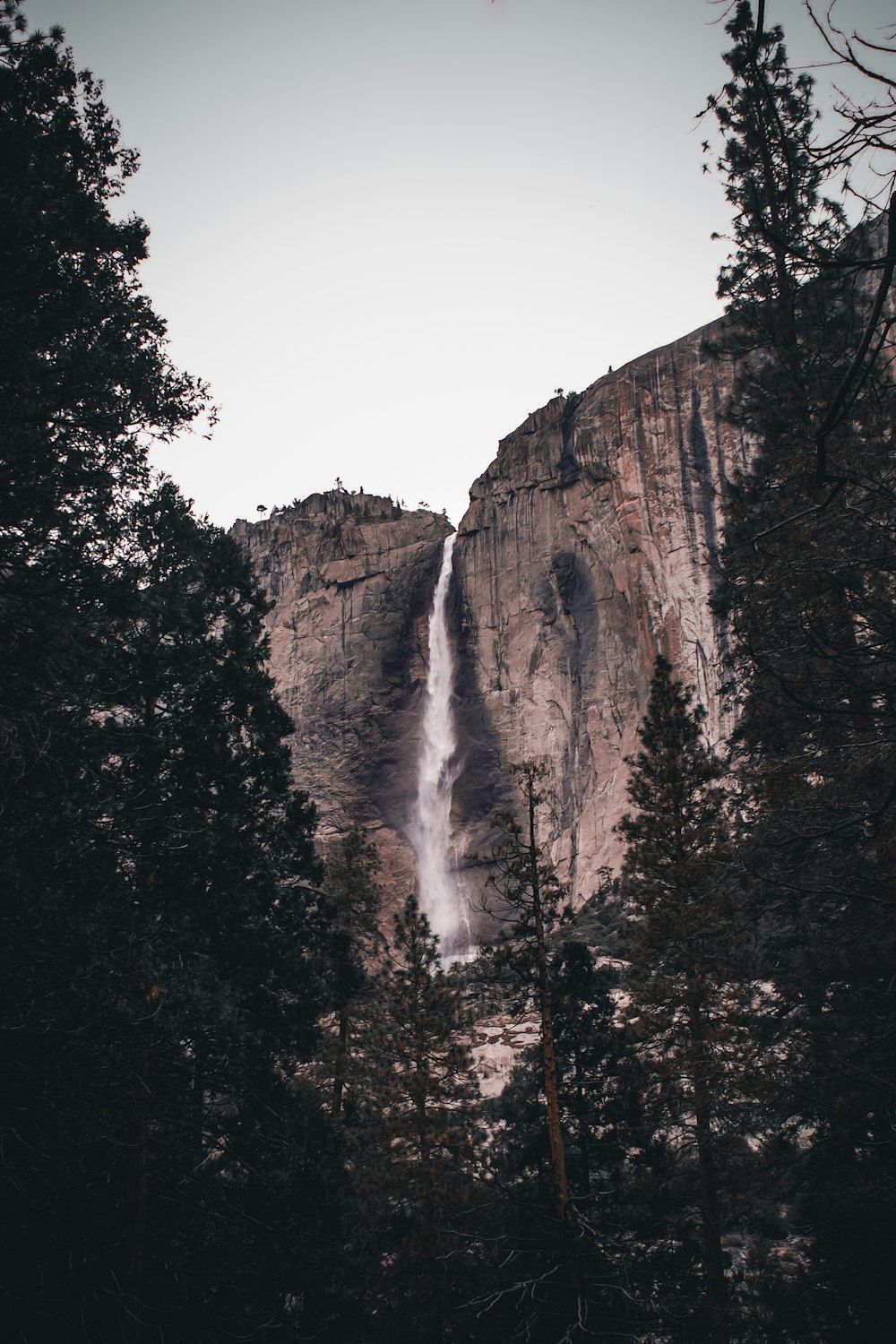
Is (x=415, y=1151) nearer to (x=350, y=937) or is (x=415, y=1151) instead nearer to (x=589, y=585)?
(x=350, y=937)

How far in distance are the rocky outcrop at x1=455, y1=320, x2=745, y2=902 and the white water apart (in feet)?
3.51

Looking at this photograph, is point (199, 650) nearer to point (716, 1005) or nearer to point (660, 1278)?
point (716, 1005)

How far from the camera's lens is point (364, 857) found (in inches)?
845

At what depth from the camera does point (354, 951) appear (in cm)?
1653

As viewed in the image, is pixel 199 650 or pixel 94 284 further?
pixel 199 650

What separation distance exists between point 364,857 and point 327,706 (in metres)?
28.9

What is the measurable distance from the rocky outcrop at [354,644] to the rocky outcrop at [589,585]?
146 inches

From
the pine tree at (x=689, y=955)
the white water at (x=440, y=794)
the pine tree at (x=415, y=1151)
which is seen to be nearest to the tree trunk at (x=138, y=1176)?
the pine tree at (x=415, y=1151)

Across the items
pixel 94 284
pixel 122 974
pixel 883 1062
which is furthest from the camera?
pixel 883 1062

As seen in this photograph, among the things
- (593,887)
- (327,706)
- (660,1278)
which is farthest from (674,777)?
(327,706)

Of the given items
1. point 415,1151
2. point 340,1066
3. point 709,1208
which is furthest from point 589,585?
point 709,1208

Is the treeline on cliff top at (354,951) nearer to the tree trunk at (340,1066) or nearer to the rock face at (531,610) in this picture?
the tree trunk at (340,1066)

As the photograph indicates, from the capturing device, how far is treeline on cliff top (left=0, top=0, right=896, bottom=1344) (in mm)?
5047

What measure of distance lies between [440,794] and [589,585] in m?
14.6
